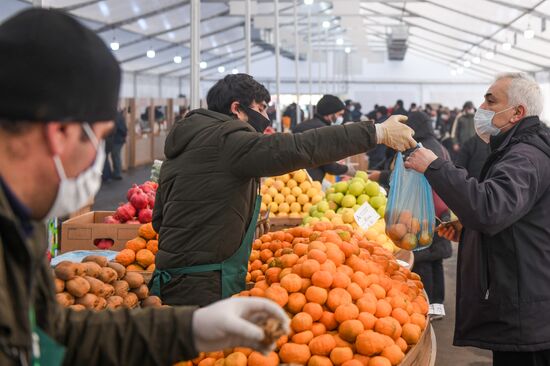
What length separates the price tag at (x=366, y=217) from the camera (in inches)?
189

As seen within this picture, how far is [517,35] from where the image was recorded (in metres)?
20.7

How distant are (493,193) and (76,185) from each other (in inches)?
77.1

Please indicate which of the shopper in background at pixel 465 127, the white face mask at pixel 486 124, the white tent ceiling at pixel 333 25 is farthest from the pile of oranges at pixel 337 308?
the white tent ceiling at pixel 333 25

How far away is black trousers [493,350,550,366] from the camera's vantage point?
2902mm

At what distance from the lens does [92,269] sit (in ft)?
9.34

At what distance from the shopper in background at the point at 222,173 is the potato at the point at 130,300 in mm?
123

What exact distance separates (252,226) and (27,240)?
1.79 metres

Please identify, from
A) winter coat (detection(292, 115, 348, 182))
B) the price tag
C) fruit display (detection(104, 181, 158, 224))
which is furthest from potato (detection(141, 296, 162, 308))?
winter coat (detection(292, 115, 348, 182))

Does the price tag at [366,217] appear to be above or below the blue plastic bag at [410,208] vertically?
below

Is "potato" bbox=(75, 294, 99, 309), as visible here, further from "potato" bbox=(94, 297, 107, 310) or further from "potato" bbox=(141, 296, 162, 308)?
"potato" bbox=(141, 296, 162, 308)

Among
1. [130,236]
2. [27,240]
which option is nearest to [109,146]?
[130,236]

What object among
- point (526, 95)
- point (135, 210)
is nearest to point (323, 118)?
point (135, 210)

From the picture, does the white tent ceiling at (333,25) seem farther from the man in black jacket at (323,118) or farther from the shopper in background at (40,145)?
the shopper in background at (40,145)

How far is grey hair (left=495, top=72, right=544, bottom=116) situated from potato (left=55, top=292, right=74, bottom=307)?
1957mm
